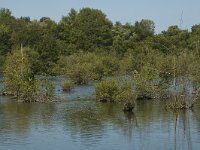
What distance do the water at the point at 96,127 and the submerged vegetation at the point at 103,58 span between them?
1781 millimetres

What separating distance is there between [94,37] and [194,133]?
222ft

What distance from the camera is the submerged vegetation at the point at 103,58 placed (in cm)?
3456

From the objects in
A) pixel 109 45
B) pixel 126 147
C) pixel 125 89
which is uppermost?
pixel 109 45

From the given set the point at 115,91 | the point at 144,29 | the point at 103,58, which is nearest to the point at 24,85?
the point at 115,91

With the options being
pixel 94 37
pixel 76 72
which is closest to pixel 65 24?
pixel 94 37

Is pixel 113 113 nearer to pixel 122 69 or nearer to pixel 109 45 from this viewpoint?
pixel 122 69

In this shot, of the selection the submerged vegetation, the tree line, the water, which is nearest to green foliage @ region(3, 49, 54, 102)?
the submerged vegetation

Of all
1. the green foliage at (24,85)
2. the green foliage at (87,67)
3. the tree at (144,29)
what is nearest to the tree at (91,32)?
the tree at (144,29)

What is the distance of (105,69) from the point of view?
66.8 meters

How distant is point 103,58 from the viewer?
70188 mm

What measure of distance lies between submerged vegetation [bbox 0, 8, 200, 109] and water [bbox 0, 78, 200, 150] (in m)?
1.78

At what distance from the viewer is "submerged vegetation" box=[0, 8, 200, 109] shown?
1361 inches

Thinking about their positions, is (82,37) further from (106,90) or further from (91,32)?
(106,90)

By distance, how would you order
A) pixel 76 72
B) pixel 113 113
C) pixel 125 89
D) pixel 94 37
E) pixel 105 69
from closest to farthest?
pixel 113 113
pixel 125 89
pixel 76 72
pixel 105 69
pixel 94 37
